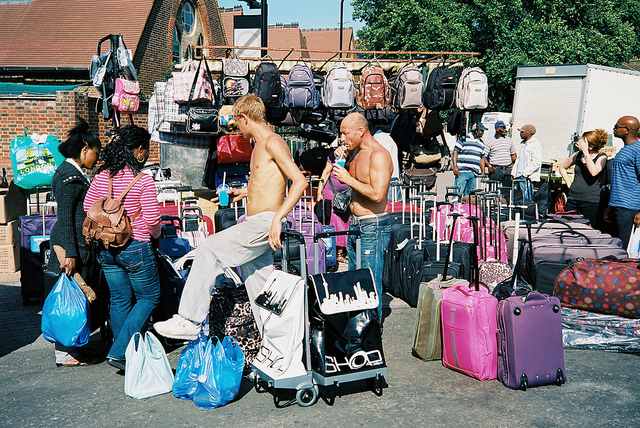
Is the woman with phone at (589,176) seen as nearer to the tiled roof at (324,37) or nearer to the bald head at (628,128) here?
the bald head at (628,128)

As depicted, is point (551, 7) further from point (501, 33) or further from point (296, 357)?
point (296, 357)

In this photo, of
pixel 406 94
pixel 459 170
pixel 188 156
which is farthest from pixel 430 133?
pixel 188 156

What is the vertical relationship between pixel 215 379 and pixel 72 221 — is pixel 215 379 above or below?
below

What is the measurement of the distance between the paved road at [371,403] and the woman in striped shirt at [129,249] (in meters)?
0.46

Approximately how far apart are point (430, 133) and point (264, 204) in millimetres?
7987

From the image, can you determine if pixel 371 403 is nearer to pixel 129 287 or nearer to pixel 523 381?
pixel 523 381

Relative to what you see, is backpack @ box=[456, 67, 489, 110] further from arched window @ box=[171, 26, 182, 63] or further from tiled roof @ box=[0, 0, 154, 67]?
arched window @ box=[171, 26, 182, 63]

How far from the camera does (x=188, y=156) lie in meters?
10.8

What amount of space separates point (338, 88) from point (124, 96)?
3.41m

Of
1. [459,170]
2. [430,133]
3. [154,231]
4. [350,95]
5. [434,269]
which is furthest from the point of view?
[430,133]

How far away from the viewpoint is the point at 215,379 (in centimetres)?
429

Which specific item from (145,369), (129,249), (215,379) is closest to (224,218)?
(129,249)

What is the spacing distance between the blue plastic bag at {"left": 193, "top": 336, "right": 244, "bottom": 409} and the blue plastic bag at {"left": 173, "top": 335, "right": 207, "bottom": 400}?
79 millimetres

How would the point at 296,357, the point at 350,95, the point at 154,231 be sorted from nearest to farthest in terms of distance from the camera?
the point at 296,357 → the point at 154,231 → the point at 350,95
